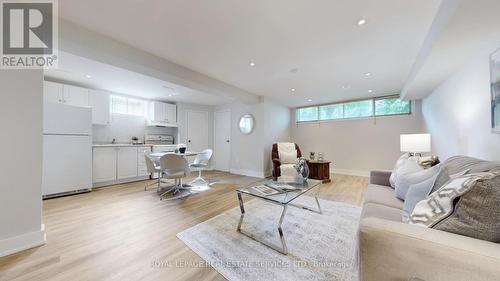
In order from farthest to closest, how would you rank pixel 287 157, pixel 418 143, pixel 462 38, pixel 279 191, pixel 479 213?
pixel 287 157 → pixel 418 143 → pixel 279 191 → pixel 462 38 → pixel 479 213

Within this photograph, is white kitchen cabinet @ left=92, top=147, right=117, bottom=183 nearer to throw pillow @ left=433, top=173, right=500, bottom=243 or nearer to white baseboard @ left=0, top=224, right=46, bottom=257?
white baseboard @ left=0, top=224, right=46, bottom=257

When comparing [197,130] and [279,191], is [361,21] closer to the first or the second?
[279,191]

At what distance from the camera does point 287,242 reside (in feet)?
5.86

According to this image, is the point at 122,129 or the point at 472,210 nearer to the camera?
the point at 472,210

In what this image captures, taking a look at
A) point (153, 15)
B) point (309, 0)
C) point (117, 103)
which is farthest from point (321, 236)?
point (117, 103)

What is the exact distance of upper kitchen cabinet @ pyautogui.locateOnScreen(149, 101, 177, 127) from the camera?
16.9 ft

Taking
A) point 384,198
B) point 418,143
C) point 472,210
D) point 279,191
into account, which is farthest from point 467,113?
point 279,191

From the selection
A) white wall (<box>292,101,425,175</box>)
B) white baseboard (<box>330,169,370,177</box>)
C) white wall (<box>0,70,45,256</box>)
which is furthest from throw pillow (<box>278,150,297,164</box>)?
white wall (<box>0,70,45,256</box>)

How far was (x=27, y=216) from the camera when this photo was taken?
1.72 meters

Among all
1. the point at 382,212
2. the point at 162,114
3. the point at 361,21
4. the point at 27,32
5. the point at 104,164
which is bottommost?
the point at 382,212

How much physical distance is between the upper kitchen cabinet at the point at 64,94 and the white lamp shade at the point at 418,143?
607 cm

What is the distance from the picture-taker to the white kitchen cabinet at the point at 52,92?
3.42 m

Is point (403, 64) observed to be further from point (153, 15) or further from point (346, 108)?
point (153, 15)

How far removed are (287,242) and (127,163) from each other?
4.18m
